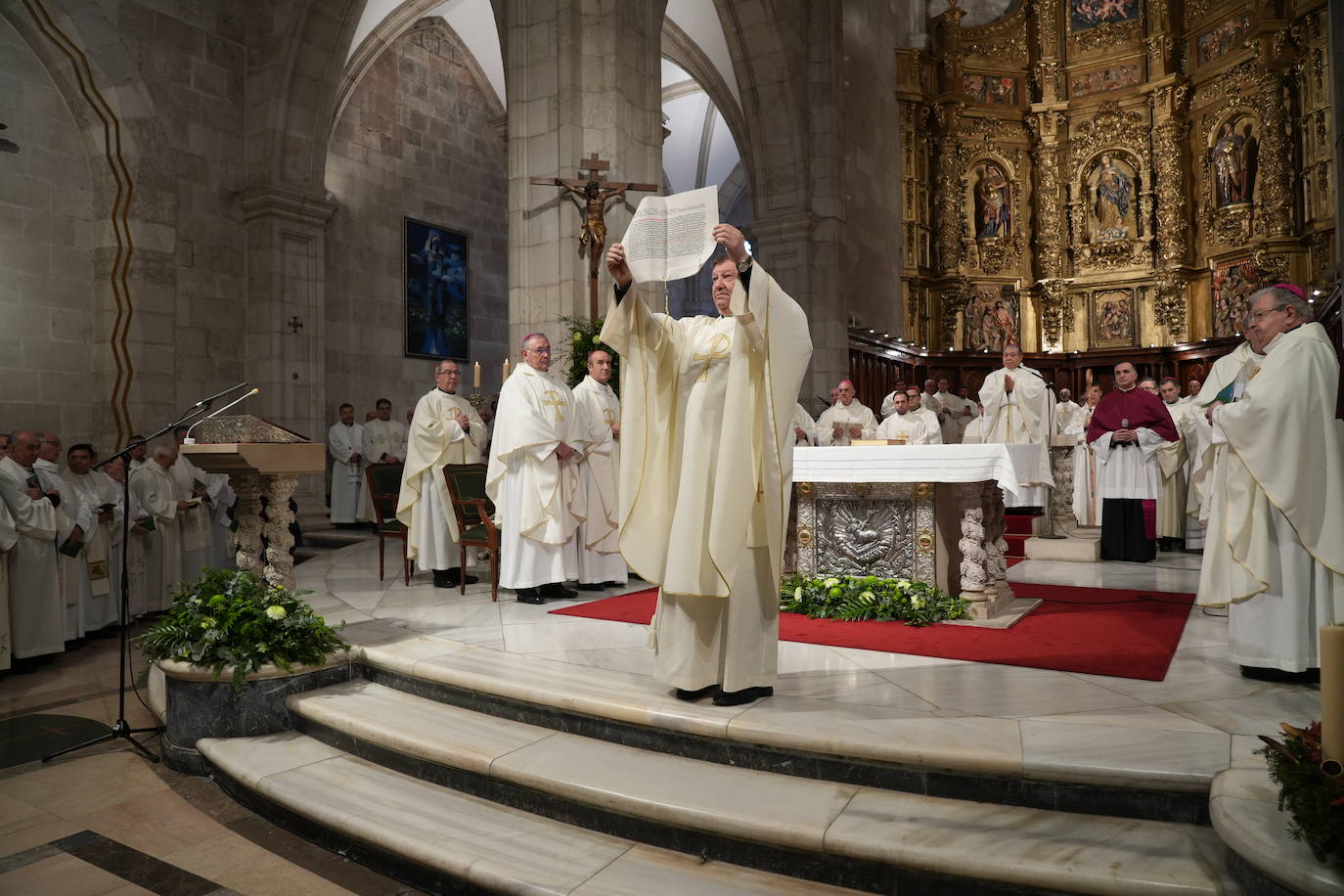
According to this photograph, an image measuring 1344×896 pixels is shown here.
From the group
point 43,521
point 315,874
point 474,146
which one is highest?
point 474,146

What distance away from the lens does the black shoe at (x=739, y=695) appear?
11.5 ft

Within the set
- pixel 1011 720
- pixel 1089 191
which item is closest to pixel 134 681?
pixel 1011 720

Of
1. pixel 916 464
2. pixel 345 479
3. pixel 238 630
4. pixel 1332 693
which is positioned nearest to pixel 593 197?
pixel 916 464

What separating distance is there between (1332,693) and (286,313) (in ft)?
40.1

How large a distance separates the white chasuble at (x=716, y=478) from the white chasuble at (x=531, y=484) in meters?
2.44

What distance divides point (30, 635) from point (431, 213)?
1102 cm

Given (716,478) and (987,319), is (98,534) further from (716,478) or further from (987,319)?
(987,319)

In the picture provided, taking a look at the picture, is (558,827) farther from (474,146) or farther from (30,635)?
(474,146)

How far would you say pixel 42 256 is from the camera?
9859mm

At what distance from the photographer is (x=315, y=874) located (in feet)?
10.3

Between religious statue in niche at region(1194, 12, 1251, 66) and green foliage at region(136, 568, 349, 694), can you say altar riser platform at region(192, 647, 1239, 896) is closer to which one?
green foliage at region(136, 568, 349, 694)

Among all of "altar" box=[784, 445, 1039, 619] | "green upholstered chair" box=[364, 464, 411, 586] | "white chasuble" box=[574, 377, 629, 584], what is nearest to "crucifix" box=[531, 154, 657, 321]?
"white chasuble" box=[574, 377, 629, 584]

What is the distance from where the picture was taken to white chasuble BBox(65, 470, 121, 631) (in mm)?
6707

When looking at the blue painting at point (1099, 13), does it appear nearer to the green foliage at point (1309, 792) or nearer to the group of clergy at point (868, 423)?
the group of clergy at point (868, 423)
